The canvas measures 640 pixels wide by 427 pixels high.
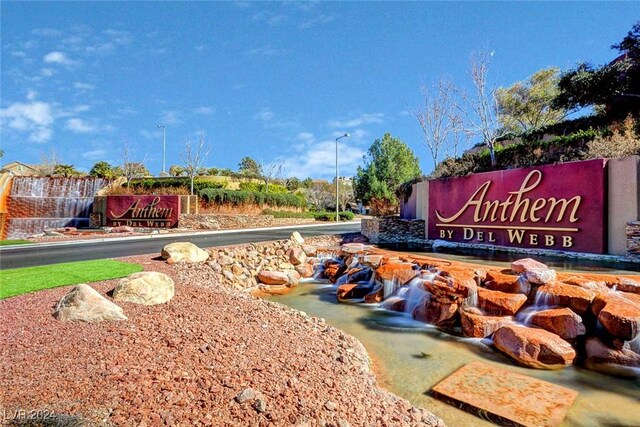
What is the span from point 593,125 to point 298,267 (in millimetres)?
17197

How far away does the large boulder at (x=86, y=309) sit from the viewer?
4398 millimetres

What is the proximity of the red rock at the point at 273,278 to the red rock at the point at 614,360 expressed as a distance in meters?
7.05

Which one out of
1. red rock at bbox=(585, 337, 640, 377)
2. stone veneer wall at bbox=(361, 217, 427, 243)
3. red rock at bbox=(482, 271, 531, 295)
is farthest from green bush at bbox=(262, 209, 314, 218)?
red rock at bbox=(585, 337, 640, 377)

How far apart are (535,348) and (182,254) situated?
8097 mm

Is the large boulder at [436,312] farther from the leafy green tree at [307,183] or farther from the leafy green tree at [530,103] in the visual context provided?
the leafy green tree at [307,183]

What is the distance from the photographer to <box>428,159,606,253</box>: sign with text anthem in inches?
405

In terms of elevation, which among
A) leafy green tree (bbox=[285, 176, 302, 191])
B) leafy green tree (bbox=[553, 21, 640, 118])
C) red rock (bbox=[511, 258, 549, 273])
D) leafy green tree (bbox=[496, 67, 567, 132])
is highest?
leafy green tree (bbox=[496, 67, 567, 132])

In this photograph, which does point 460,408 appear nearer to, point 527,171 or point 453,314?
point 453,314

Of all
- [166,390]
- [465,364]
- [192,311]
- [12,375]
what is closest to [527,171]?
[465,364]

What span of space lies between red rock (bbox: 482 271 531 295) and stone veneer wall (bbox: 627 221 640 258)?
5.25m

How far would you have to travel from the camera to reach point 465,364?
15.6 feet

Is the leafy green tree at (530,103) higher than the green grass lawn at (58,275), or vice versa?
the leafy green tree at (530,103)

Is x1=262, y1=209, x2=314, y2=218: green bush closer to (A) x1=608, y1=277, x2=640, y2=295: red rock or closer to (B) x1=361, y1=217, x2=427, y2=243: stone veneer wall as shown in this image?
(B) x1=361, y1=217, x2=427, y2=243: stone veneer wall

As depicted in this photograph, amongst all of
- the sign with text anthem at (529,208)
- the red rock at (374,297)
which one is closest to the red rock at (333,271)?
the red rock at (374,297)
